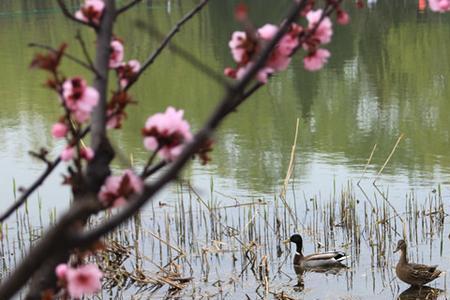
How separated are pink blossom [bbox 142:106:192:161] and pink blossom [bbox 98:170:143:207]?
10 cm

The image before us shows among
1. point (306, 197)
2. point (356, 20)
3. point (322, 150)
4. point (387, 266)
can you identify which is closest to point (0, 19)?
point (356, 20)

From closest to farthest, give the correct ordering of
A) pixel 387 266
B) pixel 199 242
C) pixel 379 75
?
1. pixel 387 266
2. pixel 199 242
3. pixel 379 75

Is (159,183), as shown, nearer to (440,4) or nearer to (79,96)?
(79,96)

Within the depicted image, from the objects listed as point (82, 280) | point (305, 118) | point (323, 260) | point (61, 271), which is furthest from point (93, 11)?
point (305, 118)

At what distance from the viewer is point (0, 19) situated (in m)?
31.3

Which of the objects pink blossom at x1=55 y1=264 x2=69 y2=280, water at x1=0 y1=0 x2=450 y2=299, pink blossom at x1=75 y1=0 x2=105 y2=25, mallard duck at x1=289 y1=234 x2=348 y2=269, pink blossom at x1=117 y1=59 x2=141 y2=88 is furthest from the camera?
water at x1=0 y1=0 x2=450 y2=299

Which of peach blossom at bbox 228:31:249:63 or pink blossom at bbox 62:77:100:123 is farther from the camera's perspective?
peach blossom at bbox 228:31:249:63

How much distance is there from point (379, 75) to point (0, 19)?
17792mm

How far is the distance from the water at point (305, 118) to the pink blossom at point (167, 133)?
0.19 meters

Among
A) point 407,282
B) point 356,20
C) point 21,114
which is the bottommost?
point 407,282

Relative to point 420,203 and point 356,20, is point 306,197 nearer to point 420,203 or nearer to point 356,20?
point 420,203

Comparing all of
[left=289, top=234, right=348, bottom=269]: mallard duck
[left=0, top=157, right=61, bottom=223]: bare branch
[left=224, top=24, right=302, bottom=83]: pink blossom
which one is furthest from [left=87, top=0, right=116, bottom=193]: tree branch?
[left=289, top=234, right=348, bottom=269]: mallard duck

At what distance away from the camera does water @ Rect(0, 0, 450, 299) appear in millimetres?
9414

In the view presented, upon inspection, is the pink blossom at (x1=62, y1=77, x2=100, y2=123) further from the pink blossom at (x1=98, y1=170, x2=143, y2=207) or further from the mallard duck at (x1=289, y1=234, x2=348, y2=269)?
the mallard duck at (x1=289, y1=234, x2=348, y2=269)
